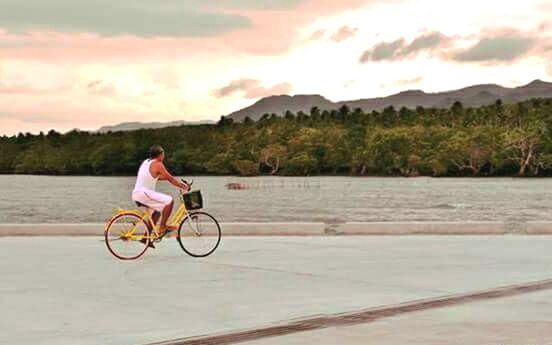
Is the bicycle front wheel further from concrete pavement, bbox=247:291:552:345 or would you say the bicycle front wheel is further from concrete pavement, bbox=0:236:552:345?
concrete pavement, bbox=247:291:552:345

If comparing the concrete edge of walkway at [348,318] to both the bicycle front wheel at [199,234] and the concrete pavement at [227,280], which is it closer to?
the concrete pavement at [227,280]

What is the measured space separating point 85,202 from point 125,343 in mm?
92818

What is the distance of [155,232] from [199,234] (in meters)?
0.77

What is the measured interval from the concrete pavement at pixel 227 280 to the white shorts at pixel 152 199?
31.8 inches

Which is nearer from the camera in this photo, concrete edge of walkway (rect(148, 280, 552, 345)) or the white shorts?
concrete edge of walkway (rect(148, 280, 552, 345))

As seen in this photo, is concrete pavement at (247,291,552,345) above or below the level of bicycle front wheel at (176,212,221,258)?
below

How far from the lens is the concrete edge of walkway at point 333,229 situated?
17.6 m

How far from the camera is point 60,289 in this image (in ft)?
34.9

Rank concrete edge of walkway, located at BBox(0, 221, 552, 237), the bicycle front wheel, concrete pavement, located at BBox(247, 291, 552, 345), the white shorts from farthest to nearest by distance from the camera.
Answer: concrete edge of walkway, located at BBox(0, 221, 552, 237) < the bicycle front wheel < the white shorts < concrete pavement, located at BBox(247, 291, 552, 345)

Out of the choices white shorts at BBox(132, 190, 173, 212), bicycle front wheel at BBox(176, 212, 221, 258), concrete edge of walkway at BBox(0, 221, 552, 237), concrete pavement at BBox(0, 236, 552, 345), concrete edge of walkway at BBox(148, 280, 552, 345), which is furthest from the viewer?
concrete edge of walkway at BBox(0, 221, 552, 237)

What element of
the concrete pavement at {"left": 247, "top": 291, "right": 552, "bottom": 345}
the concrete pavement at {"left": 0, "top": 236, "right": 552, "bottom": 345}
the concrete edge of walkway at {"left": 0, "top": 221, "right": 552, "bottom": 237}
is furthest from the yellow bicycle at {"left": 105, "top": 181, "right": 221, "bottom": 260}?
the concrete pavement at {"left": 247, "top": 291, "right": 552, "bottom": 345}

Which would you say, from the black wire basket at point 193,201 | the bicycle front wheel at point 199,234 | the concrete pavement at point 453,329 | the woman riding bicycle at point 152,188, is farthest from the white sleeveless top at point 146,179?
the concrete pavement at point 453,329

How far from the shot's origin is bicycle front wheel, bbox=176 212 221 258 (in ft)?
47.4

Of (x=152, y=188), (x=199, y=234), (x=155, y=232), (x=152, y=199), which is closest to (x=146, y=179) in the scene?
(x=152, y=188)
